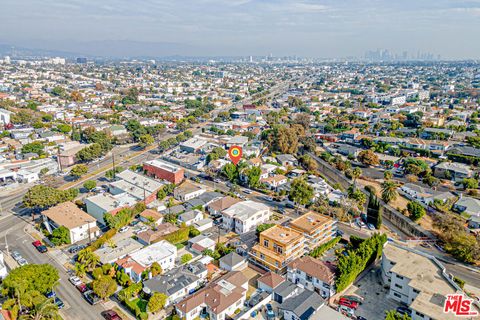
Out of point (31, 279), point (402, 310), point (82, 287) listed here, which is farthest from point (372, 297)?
point (31, 279)

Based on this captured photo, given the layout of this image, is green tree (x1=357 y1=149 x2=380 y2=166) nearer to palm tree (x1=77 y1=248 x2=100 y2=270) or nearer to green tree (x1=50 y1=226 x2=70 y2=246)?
palm tree (x1=77 y1=248 x2=100 y2=270)

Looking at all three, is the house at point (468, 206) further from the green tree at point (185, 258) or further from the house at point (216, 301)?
the green tree at point (185, 258)

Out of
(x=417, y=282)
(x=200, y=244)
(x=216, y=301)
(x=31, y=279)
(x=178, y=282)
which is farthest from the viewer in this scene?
(x=200, y=244)

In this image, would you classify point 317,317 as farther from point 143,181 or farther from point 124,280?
point 143,181

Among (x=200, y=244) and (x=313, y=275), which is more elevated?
(x=313, y=275)

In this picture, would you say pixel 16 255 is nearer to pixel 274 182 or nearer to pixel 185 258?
pixel 185 258

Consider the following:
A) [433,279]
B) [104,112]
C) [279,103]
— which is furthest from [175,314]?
[279,103]
